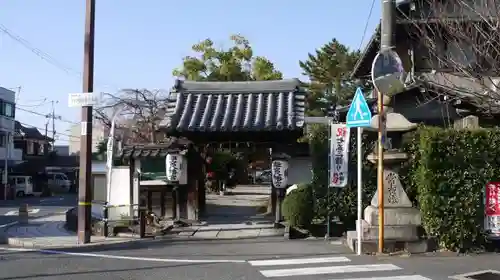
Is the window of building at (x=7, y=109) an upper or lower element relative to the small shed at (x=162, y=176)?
upper

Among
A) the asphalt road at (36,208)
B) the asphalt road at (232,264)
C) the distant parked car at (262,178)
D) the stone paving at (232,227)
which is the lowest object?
the asphalt road at (36,208)

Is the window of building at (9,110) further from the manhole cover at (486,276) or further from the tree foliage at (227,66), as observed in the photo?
the manhole cover at (486,276)

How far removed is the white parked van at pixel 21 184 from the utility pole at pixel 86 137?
1665 inches

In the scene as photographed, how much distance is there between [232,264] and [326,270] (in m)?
1.85

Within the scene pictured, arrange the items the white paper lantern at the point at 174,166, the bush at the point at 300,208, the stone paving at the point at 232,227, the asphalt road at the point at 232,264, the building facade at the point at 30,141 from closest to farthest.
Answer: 1. the asphalt road at the point at 232,264
2. the bush at the point at 300,208
3. the stone paving at the point at 232,227
4. the white paper lantern at the point at 174,166
5. the building facade at the point at 30,141

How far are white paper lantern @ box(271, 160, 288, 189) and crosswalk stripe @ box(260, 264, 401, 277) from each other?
711 centimetres

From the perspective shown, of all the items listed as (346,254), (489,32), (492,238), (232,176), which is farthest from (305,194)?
(232,176)

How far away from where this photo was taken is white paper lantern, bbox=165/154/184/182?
58.8 feet

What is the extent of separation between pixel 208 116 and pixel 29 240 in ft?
21.3

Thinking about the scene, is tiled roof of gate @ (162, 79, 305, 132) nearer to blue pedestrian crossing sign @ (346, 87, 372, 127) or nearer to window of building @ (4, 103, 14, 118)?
blue pedestrian crossing sign @ (346, 87, 372, 127)

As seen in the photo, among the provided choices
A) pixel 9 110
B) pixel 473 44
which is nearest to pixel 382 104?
pixel 473 44

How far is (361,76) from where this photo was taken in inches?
907

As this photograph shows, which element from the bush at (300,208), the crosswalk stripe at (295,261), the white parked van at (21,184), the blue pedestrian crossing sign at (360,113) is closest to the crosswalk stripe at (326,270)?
the crosswalk stripe at (295,261)

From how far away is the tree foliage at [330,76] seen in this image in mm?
31828
